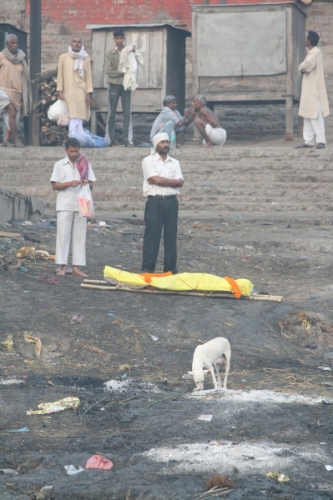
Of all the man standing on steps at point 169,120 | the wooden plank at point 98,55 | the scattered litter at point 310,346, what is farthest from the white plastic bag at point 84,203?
the wooden plank at point 98,55

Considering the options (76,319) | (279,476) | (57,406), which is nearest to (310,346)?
(76,319)

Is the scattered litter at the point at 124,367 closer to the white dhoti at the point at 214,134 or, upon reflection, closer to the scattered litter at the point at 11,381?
the scattered litter at the point at 11,381

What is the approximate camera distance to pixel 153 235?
1049 centimetres

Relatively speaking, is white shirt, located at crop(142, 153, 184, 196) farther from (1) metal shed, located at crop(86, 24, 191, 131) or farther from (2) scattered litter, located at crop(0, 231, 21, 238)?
(1) metal shed, located at crop(86, 24, 191, 131)

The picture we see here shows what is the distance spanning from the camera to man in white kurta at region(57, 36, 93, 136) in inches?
668

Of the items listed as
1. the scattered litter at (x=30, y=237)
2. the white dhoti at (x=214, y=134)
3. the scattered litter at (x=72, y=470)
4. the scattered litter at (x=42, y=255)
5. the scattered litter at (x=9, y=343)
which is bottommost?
the scattered litter at (x=72, y=470)

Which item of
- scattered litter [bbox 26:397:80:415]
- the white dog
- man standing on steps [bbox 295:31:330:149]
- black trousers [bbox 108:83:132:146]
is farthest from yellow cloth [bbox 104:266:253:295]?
black trousers [bbox 108:83:132:146]

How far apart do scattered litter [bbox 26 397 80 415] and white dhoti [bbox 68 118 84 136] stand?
34.3 ft

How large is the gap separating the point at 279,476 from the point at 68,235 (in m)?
5.09

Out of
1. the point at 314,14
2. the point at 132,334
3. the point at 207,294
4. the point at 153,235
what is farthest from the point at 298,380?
the point at 314,14

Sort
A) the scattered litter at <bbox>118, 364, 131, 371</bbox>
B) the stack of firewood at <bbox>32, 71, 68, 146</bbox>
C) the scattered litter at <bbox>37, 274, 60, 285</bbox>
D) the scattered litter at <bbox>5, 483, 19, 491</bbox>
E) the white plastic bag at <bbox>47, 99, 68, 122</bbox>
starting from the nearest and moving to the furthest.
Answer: the scattered litter at <bbox>5, 483, 19, 491</bbox>
the scattered litter at <bbox>118, 364, 131, 371</bbox>
the scattered litter at <bbox>37, 274, 60, 285</bbox>
the white plastic bag at <bbox>47, 99, 68, 122</bbox>
the stack of firewood at <bbox>32, 71, 68, 146</bbox>

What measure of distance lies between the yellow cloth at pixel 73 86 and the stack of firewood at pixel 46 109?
3.12 ft

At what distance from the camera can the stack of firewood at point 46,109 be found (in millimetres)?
18281

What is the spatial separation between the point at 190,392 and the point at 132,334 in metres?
1.54
